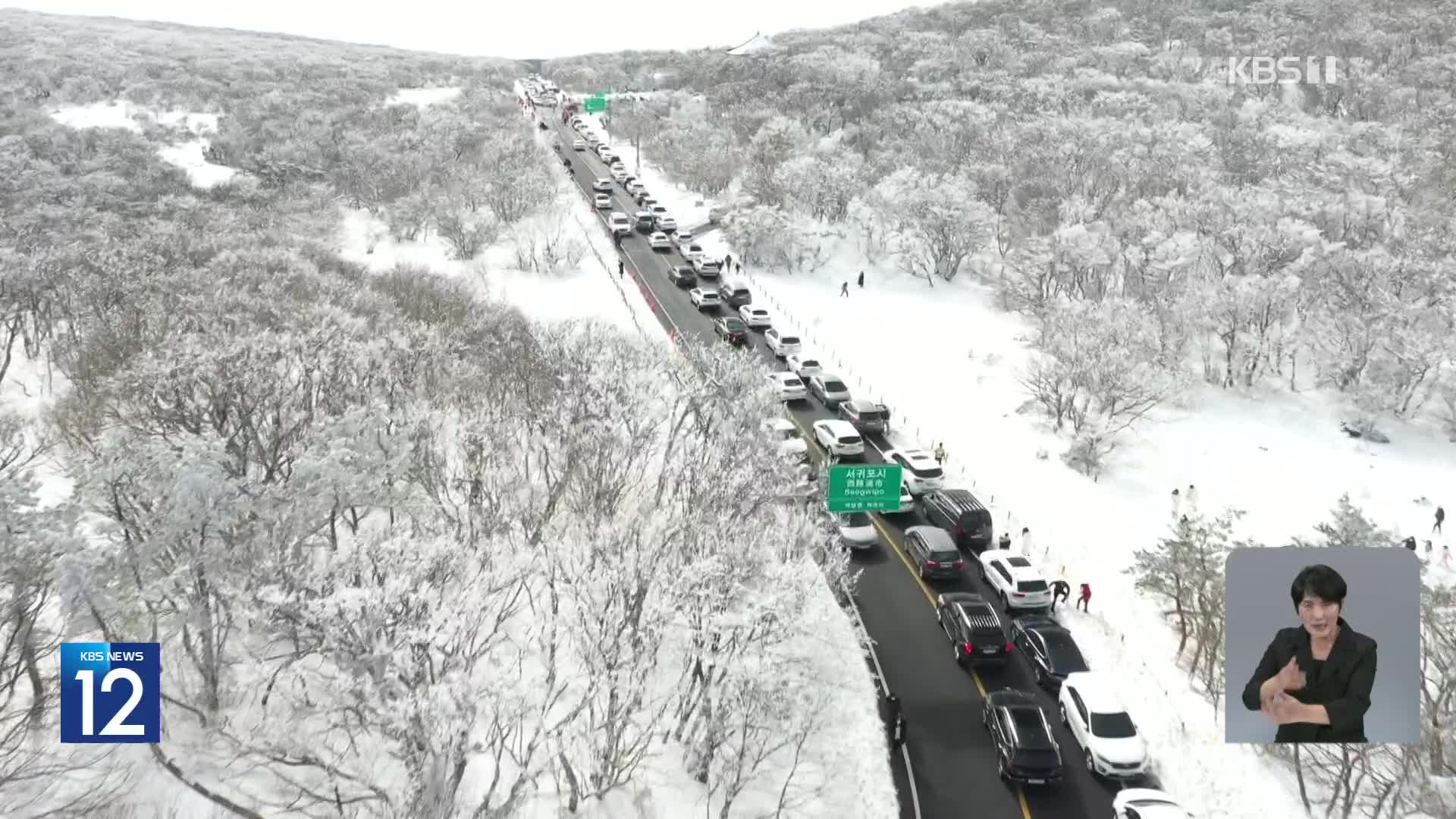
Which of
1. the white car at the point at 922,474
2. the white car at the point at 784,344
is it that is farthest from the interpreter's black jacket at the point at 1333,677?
the white car at the point at 784,344

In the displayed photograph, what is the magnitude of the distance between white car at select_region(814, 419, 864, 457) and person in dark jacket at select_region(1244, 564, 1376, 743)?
1033 inches

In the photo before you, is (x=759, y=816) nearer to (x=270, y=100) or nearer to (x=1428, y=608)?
(x=1428, y=608)

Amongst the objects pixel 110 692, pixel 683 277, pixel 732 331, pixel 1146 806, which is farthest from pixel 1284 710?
pixel 683 277

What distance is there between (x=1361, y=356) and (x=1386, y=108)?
49.4 metres

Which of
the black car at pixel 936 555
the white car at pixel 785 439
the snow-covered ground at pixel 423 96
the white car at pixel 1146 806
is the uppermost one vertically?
the snow-covered ground at pixel 423 96

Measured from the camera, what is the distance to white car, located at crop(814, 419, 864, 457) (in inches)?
1503

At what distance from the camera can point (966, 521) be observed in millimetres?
32438

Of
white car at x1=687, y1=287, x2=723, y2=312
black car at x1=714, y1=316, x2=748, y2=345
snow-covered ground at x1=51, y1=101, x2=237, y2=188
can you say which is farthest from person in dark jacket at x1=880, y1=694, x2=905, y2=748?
snow-covered ground at x1=51, y1=101, x2=237, y2=188

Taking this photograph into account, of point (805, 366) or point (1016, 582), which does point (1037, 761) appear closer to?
point (1016, 582)

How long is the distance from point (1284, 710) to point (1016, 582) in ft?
55.1

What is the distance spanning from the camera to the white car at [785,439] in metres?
32.5

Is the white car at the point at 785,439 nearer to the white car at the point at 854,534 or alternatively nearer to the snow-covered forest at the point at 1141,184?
the white car at the point at 854,534

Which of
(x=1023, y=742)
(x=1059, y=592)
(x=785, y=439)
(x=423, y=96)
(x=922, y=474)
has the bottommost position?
(x=1023, y=742)

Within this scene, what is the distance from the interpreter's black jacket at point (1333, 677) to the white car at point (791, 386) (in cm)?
3239
